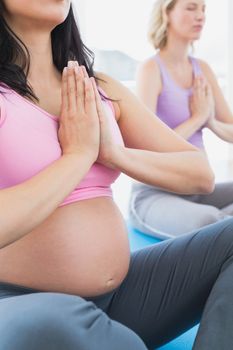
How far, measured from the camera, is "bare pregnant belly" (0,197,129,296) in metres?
0.99

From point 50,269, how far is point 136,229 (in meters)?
1.31

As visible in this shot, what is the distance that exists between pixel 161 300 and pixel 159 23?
158 cm

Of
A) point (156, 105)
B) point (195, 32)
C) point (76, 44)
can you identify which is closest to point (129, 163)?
point (76, 44)

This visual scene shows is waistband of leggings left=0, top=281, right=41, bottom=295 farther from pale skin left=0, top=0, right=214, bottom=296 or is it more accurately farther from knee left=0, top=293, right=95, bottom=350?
knee left=0, top=293, right=95, bottom=350

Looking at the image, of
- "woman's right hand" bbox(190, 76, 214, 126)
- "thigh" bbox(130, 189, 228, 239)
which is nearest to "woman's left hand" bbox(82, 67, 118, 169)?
"thigh" bbox(130, 189, 228, 239)

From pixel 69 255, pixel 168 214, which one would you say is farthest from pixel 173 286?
pixel 168 214

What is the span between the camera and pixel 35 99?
109cm

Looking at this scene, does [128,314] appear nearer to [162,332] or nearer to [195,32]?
[162,332]

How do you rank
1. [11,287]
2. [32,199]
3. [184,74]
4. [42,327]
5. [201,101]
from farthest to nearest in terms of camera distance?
[184,74], [201,101], [11,287], [32,199], [42,327]

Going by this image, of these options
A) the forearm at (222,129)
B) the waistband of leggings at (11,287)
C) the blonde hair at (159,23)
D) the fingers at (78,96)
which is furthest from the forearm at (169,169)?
the blonde hair at (159,23)

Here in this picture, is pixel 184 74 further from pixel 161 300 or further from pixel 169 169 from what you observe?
pixel 161 300

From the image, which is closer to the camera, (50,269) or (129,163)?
(50,269)

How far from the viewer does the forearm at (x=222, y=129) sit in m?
2.29

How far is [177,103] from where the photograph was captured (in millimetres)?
2270
